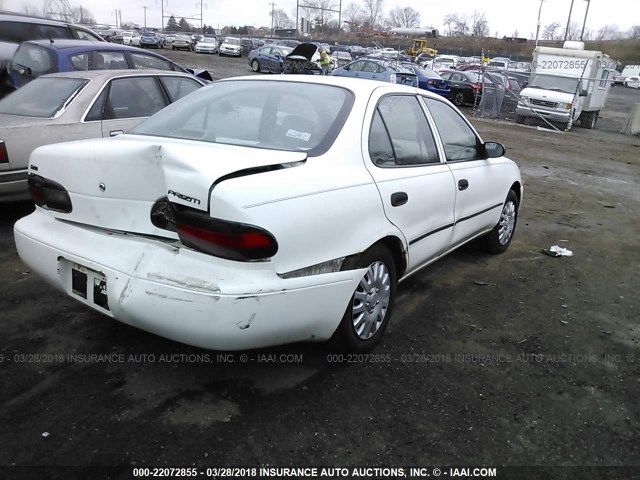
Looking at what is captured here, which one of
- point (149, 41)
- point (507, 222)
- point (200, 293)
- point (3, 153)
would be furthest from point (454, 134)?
point (149, 41)

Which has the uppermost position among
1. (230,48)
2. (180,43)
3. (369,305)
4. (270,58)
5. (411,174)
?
(180,43)

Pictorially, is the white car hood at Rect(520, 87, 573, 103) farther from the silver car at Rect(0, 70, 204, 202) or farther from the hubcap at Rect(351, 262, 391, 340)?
the hubcap at Rect(351, 262, 391, 340)

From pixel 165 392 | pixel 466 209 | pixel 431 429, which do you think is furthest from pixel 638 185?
pixel 165 392

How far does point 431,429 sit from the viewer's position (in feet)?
8.44

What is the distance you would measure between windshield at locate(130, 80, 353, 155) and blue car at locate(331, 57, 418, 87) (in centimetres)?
1784

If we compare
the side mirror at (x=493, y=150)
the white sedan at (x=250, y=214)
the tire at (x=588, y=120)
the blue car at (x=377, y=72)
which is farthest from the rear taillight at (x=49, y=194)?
the tire at (x=588, y=120)

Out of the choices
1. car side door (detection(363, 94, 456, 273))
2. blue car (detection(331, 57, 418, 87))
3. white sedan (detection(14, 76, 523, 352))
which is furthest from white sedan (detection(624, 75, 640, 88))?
white sedan (detection(14, 76, 523, 352))

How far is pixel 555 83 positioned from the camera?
17.7 m

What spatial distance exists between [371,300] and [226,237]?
1131mm

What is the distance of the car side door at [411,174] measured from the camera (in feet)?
10.2

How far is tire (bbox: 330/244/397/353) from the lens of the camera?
2.93 meters

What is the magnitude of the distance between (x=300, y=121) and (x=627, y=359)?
103 inches

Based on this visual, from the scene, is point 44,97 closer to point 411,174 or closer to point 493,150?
point 411,174

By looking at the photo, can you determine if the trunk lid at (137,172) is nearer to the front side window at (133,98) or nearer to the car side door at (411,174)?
the car side door at (411,174)
